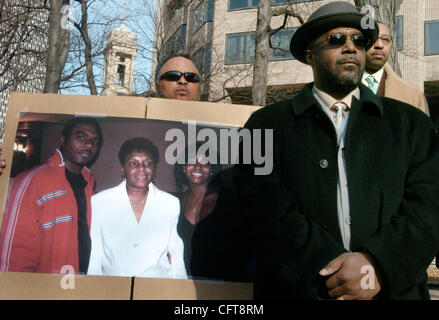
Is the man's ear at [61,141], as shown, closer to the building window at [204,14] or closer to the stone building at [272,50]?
the stone building at [272,50]

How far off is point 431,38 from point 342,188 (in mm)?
19433

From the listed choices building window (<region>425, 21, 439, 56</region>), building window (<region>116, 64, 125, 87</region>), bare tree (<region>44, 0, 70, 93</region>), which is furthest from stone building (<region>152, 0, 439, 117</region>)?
bare tree (<region>44, 0, 70, 93</region>)

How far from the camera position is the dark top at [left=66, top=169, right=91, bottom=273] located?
2.09 m

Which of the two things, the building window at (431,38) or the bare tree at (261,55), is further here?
the building window at (431,38)

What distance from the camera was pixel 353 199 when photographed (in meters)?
1.57

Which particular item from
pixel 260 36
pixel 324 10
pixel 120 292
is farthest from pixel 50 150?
pixel 260 36

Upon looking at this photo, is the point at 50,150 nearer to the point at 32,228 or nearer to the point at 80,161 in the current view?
the point at 80,161

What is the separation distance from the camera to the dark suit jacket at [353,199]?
1.47 metres

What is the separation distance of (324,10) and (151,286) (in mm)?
1460

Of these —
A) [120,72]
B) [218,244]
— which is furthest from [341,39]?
[120,72]

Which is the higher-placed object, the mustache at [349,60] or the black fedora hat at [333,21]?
the black fedora hat at [333,21]

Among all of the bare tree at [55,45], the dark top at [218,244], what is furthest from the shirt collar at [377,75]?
the bare tree at [55,45]

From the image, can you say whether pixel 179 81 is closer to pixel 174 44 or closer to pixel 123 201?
pixel 123 201

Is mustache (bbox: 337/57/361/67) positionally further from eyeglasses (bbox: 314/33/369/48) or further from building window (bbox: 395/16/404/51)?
building window (bbox: 395/16/404/51)
